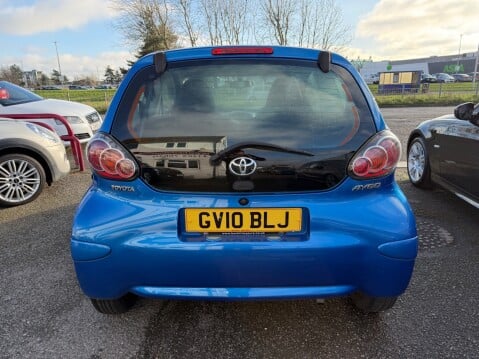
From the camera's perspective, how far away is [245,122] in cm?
188

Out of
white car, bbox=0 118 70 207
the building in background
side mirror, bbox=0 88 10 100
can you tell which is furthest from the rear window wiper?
the building in background

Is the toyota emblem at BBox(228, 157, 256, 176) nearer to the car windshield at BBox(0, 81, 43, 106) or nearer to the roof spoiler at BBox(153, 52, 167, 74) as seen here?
the roof spoiler at BBox(153, 52, 167, 74)

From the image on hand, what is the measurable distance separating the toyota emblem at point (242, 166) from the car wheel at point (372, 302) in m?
0.93

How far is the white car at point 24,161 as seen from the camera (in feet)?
14.4

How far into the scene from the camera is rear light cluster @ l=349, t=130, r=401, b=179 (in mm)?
1868

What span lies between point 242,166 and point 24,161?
373 centimetres

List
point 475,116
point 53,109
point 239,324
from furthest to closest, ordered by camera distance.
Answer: point 53,109 → point 475,116 → point 239,324

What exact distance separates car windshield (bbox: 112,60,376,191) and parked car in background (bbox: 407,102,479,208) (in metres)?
2.22

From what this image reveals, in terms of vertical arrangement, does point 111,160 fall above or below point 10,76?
below

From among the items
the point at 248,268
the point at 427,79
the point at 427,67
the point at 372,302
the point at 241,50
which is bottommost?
the point at 372,302

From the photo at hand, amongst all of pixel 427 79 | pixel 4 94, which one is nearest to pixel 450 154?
pixel 4 94

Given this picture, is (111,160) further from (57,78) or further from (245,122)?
(57,78)

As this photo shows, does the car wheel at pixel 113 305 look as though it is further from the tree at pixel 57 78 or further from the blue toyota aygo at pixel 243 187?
the tree at pixel 57 78

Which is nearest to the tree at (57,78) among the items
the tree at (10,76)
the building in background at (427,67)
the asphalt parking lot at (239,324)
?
the tree at (10,76)
